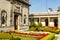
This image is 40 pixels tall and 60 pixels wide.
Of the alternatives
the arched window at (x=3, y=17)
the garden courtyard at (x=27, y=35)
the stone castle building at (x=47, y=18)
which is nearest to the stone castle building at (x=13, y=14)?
the arched window at (x=3, y=17)

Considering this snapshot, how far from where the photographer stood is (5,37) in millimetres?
10758

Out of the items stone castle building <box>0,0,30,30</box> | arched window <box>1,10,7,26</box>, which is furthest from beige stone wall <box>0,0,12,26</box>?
arched window <box>1,10,7,26</box>

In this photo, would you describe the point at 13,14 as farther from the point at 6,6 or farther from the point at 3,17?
the point at 3,17

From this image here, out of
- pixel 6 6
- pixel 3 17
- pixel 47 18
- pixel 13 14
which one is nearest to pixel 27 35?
pixel 3 17

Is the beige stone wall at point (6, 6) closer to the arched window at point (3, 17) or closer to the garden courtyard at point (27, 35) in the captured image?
the arched window at point (3, 17)

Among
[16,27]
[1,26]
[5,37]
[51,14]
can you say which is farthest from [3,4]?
[51,14]

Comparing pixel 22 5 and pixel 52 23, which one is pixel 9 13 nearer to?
pixel 22 5

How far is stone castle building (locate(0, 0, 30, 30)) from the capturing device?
19.5 m

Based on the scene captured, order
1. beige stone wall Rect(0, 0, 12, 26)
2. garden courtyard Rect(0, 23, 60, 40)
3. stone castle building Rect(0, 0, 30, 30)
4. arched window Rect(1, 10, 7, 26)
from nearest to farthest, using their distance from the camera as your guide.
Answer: garden courtyard Rect(0, 23, 60, 40)
beige stone wall Rect(0, 0, 12, 26)
arched window Rect(1, 10, 7, 26)
stone castle building Rect(0, 0, 30, 30)

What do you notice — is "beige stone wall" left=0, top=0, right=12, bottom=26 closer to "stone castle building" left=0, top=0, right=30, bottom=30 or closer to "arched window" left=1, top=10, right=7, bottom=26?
"stone castle building" left=0, top=0, right=30, bottom=30

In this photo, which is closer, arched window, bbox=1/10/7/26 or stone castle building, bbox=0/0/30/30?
arched window, bbox=1/10/7/26

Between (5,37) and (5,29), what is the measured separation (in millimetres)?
8973

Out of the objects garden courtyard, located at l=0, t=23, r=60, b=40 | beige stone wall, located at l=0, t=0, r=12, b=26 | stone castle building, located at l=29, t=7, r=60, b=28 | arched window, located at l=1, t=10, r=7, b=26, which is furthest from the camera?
stone castle building, located at l=29, t=7, r=60, b=28

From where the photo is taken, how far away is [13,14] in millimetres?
22094
